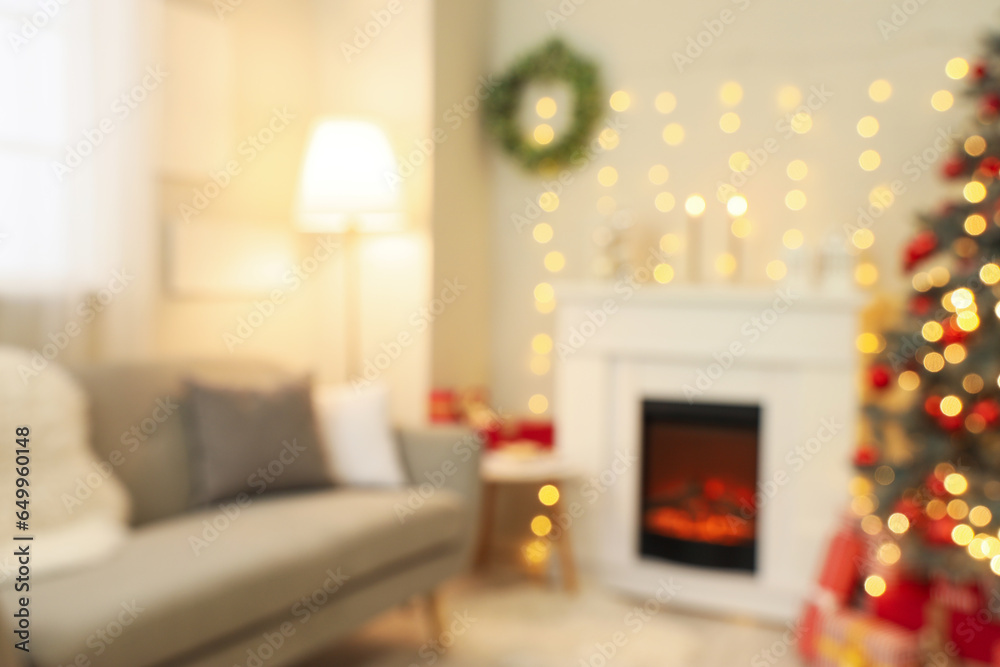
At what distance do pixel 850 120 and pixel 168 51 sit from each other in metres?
2.46

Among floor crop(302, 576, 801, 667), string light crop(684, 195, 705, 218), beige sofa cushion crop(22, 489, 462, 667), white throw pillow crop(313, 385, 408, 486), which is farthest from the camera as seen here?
string light crop(684, 195, 705, 218)

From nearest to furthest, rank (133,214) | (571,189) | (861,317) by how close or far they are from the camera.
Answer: (133,214) < (861,317) < (571,189)

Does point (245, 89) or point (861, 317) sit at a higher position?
point (245, 89)

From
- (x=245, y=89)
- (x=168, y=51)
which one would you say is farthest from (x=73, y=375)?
(x=245, y=89)

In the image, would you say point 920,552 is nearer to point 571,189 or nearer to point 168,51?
point 571,189

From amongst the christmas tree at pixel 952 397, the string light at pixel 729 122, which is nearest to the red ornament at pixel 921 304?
the christmas tree at pixel 952 397

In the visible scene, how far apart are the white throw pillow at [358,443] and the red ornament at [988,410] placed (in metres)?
1.76

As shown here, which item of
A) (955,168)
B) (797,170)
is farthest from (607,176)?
(955,168)

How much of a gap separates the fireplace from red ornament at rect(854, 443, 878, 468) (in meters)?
0.47

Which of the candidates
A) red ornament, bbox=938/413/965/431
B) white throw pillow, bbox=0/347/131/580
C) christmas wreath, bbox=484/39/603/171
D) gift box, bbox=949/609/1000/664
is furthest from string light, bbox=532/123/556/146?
gift box, bbox=949/609/1000/664

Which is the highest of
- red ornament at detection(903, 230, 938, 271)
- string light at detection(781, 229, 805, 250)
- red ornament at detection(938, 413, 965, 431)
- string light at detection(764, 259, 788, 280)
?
string light at detection(781, 229, 805, 250)

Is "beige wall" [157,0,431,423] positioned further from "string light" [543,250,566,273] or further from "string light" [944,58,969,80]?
"string light" [944,58,969,80]

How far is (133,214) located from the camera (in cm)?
283

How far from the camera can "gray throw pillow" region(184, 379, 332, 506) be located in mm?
2516
